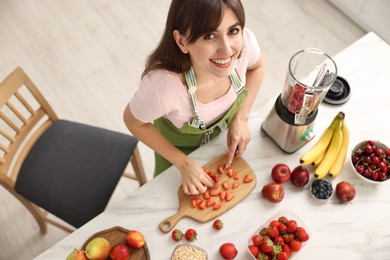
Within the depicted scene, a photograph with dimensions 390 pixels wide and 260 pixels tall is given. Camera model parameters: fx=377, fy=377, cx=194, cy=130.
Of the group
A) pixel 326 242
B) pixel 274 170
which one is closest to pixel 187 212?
pixel 274 170

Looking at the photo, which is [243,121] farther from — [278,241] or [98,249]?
[98,249]

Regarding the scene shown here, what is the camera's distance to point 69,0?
286 cm

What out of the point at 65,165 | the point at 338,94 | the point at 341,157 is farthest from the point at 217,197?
the point at 65,165

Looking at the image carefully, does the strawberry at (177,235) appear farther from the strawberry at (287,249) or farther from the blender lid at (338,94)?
the blender lid at (338,94)

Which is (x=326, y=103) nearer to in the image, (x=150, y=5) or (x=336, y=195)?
(x=336, y=195)

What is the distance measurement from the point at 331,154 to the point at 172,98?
58 cm

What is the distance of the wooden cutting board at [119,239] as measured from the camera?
1.17 metres

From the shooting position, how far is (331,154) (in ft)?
4.25

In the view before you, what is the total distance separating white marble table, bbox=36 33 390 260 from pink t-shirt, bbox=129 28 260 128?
0.14 m

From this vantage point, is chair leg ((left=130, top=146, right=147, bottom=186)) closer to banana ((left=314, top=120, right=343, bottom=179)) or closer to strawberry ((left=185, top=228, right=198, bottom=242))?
strawberry ((left=185, top=228, right=198, bottom=242))

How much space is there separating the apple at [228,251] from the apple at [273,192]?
202 millimetres

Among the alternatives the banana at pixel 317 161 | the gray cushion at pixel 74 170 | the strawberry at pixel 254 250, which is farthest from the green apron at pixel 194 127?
the strawberry at pixel 254 250

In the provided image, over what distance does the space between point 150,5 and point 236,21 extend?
81.5 inches

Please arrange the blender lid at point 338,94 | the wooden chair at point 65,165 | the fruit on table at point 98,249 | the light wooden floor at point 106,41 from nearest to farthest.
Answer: the fruit on table at point 98,249 → the blender lid at point 338,94 → the wooden chair at point 65,165 → the light wooden floor at point 106,41
